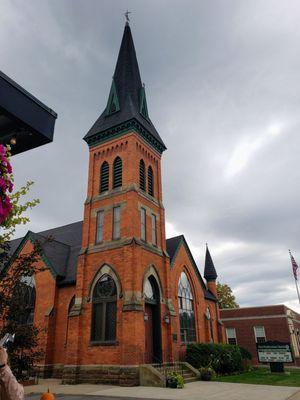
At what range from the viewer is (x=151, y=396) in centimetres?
1316

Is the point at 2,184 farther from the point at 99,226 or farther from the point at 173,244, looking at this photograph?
the point at 173,244

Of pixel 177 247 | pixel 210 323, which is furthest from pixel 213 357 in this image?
pixel 177 247

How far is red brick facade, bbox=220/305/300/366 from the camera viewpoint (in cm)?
3772

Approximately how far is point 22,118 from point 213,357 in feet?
71.6

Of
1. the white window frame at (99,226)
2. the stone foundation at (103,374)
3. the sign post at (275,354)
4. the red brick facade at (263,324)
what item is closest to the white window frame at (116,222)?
the white window frame at (99,226)

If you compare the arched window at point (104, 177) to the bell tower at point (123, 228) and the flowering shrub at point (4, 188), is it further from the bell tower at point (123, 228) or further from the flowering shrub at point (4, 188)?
the flowering shrub at point (4, 188)

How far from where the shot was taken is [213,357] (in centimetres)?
2184

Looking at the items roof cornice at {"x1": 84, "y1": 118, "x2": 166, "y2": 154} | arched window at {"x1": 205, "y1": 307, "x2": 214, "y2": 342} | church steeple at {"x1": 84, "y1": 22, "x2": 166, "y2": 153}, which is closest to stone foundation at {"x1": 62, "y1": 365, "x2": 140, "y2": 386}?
arched window at {"x1": 205, "y1": 307, "x2": 214, "y2": 342}

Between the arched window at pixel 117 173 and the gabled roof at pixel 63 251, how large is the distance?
566cm

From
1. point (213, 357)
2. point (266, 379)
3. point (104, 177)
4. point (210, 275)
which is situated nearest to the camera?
point (266, 379)

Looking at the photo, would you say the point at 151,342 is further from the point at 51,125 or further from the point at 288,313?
the point at 288,313

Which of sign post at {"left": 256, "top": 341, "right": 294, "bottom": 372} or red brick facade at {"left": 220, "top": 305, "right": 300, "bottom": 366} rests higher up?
red brick facade at {"left": 220, "top": 305, "right": 300, "bottom": 366}

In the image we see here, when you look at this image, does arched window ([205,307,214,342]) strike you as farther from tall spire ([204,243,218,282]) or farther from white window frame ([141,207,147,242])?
white window frame ([141,207,147,242])

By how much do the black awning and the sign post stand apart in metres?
23.5
